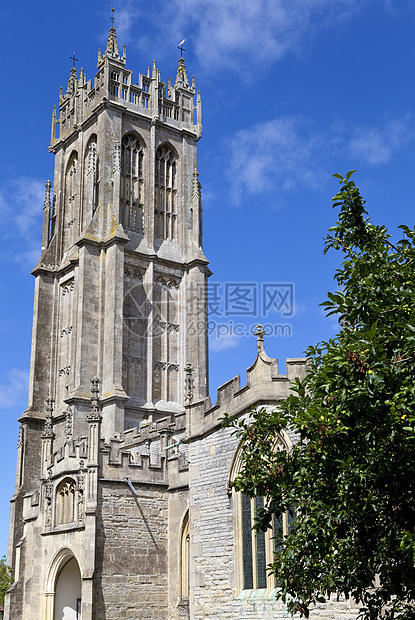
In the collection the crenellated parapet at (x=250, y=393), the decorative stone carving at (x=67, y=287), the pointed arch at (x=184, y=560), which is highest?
the decorative stone carving at (x=67, y=287)

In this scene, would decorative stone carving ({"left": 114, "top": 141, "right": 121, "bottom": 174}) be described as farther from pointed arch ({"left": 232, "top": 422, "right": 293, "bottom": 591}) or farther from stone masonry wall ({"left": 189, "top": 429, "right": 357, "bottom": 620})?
pointed arch ({"left": 232, "top": 422, "right": 293, "bottom": 591})

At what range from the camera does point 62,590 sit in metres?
27.4

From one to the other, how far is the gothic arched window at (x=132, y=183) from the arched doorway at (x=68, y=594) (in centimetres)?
2180

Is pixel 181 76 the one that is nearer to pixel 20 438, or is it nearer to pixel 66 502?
pixel 20 438

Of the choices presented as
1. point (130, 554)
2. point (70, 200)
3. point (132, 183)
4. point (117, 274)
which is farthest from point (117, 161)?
point (130, 554)

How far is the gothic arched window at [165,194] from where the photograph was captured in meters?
46.1

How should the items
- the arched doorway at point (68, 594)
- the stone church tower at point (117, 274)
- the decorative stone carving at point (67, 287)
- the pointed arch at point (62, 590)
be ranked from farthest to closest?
the decorative stone carving at point (67, 287) → the stone church tower at point (117, 274) → the arched doorway at point (68, 594) → the pointed arch at point (62, 590)

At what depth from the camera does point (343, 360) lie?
998 centimetres

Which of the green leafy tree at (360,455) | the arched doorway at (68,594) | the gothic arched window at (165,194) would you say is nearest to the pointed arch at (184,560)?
the arched doorway at (68,594)

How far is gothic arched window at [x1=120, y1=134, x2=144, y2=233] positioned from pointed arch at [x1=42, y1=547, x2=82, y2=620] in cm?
2184

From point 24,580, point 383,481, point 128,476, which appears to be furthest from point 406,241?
point 24,580

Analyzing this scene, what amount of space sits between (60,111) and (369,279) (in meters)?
43.8

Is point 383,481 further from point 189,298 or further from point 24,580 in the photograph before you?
point 189,298

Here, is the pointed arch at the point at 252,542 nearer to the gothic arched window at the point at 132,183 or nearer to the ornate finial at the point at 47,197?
the gothic arched window at the point at 132,183
